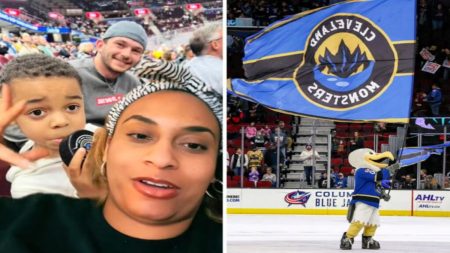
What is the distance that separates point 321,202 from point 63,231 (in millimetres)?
12446

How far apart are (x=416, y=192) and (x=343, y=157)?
1.74 m

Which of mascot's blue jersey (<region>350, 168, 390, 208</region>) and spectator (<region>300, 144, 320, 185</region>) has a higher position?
mascot's blue jersey (<region>350, 168, 390, 208</region>)

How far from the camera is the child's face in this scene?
3.04 m

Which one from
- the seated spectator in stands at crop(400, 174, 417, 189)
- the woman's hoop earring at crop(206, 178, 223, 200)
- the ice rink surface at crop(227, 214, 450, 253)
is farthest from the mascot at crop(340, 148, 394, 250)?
the woman's hoop earring at crop(206, 178, 223, 200)

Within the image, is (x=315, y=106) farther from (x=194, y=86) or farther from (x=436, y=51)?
(x=436, y=51)

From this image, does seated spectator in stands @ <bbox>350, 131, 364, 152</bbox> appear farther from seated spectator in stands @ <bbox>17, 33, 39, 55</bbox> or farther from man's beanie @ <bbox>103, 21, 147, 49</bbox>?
seated spectator in stands @ <bbox>17, 33, 39, 55</bbox>

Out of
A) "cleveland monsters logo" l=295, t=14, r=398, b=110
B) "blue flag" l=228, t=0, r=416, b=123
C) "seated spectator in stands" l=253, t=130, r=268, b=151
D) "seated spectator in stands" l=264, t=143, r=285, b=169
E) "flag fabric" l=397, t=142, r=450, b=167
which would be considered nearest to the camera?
"cleveland monsters logo" l=295, t=14, r=398, b=110

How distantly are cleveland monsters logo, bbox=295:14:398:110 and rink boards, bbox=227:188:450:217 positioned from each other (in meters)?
7.92

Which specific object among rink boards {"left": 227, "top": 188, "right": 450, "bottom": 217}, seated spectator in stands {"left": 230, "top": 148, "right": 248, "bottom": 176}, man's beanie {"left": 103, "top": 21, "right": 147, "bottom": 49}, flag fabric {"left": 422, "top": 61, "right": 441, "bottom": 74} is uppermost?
flag fabric {"left": 422, "top": 61, "right": 441, "bottom": 74}

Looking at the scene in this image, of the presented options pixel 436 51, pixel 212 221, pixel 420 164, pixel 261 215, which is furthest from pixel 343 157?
pixel 212 221

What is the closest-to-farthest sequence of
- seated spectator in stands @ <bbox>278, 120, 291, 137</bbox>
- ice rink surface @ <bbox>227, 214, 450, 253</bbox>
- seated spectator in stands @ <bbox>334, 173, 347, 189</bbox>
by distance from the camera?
ice rink surface @ <bbox>227, 214, 450, 253</bbox>
seated spectator in stands @ <bbox>334, 173, 347, 189</bbox>
seated spectator in stands @ <bbox>278, 120, 291, 137</bbox>

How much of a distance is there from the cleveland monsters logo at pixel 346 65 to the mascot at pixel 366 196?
2937mm

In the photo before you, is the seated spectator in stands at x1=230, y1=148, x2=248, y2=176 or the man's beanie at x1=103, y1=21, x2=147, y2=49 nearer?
the man's beanie at x1=103, y1=21, x2=147, y2=49

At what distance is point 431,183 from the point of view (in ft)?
51.6
